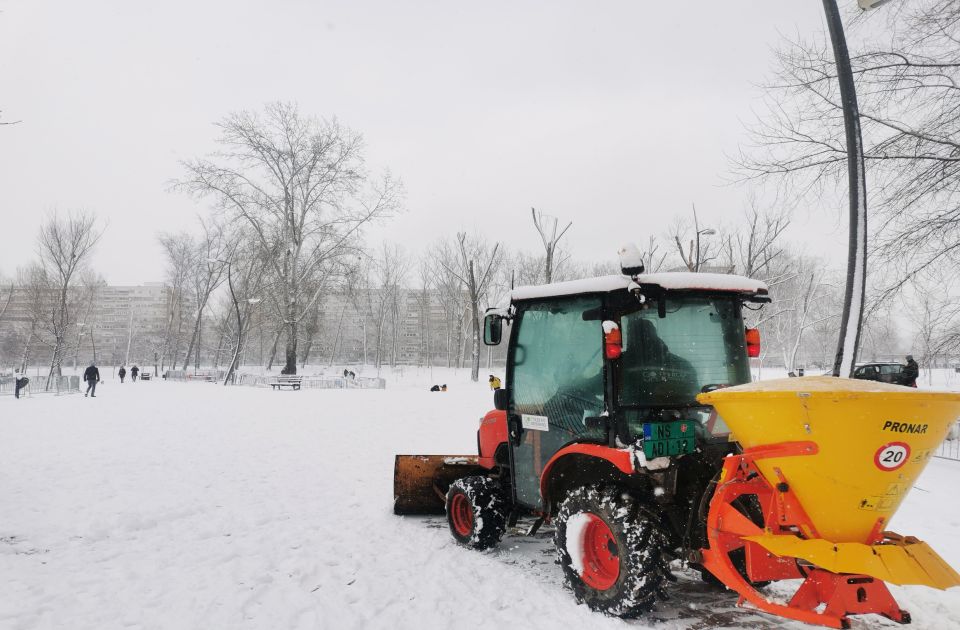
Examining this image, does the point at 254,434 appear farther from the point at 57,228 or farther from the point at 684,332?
the point at 57,228

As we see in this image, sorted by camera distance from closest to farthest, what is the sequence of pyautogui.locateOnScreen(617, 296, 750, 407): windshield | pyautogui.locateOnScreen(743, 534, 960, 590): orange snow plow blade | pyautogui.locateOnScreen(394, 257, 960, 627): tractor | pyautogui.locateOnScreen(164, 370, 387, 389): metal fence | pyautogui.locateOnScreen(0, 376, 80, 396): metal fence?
pyautogui.locateOnScreen(743, 534, 960, 590): orange snow plow blade → pyautogui.locateOnScreen(394, 257, 960, 627): tractor → pyautogui.locateOnScreen(617, 296, 750, 407): windshield → pyautogui.locateOnScreen(0, 376, 80, 396): metal fence → pyautogui.locateOnScreen(164, 370, 387, 389): metal fence

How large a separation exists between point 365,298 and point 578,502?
183 ft

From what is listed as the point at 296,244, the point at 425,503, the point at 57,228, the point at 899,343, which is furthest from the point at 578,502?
the point at 899,343

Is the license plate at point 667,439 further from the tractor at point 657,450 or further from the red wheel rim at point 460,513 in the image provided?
the red wheel rim at point 460,513

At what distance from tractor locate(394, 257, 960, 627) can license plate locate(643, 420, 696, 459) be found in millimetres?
10

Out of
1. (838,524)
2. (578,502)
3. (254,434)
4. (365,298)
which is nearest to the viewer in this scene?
(838,524)

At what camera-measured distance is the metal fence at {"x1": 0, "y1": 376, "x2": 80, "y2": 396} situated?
27.0 metres

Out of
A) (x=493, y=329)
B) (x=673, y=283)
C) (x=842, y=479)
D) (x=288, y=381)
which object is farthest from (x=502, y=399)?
(x=288, y=381)

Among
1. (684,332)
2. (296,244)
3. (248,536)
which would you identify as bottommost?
(248,536)

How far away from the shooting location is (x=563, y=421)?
4.39 m

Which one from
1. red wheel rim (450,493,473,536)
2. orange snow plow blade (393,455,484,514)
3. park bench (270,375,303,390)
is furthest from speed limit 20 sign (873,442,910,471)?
park bench (270,375,303,390)

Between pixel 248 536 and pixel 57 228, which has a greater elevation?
pixel 57 228

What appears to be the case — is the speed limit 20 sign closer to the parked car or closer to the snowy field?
the snowy field

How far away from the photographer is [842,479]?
8.78ft
